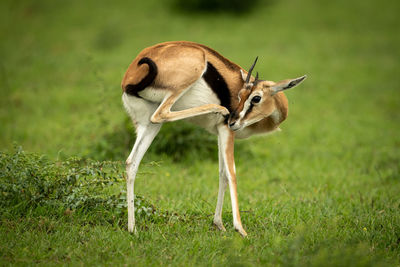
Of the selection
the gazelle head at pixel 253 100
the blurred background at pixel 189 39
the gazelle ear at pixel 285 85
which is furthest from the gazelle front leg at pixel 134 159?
the blurred background at pixel 189 39

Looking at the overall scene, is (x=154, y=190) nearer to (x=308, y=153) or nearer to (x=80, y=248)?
(x=80, y=248)

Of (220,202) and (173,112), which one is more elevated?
(173,112)

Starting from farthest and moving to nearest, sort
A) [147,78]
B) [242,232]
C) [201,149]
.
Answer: [201,149] < [242,232] < [147,78]

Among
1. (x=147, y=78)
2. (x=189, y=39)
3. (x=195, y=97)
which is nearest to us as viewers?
(x=147, y=78)

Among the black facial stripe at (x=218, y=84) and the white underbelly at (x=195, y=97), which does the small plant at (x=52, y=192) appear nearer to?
the white underbelly at (x=195, y=97)

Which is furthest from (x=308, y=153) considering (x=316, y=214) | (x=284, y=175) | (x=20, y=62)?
(x=20, y=62)

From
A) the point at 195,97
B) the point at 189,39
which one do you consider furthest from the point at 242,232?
the point at 189,39

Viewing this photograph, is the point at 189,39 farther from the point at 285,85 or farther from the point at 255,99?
the point at 285,85

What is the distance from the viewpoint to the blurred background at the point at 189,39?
7711 millimetres

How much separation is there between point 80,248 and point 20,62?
940 centimetres

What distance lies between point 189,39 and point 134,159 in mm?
10254

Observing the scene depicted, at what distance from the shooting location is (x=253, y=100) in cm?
420

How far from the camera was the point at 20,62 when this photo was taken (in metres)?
11.7

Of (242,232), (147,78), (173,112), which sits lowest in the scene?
(242,232)
